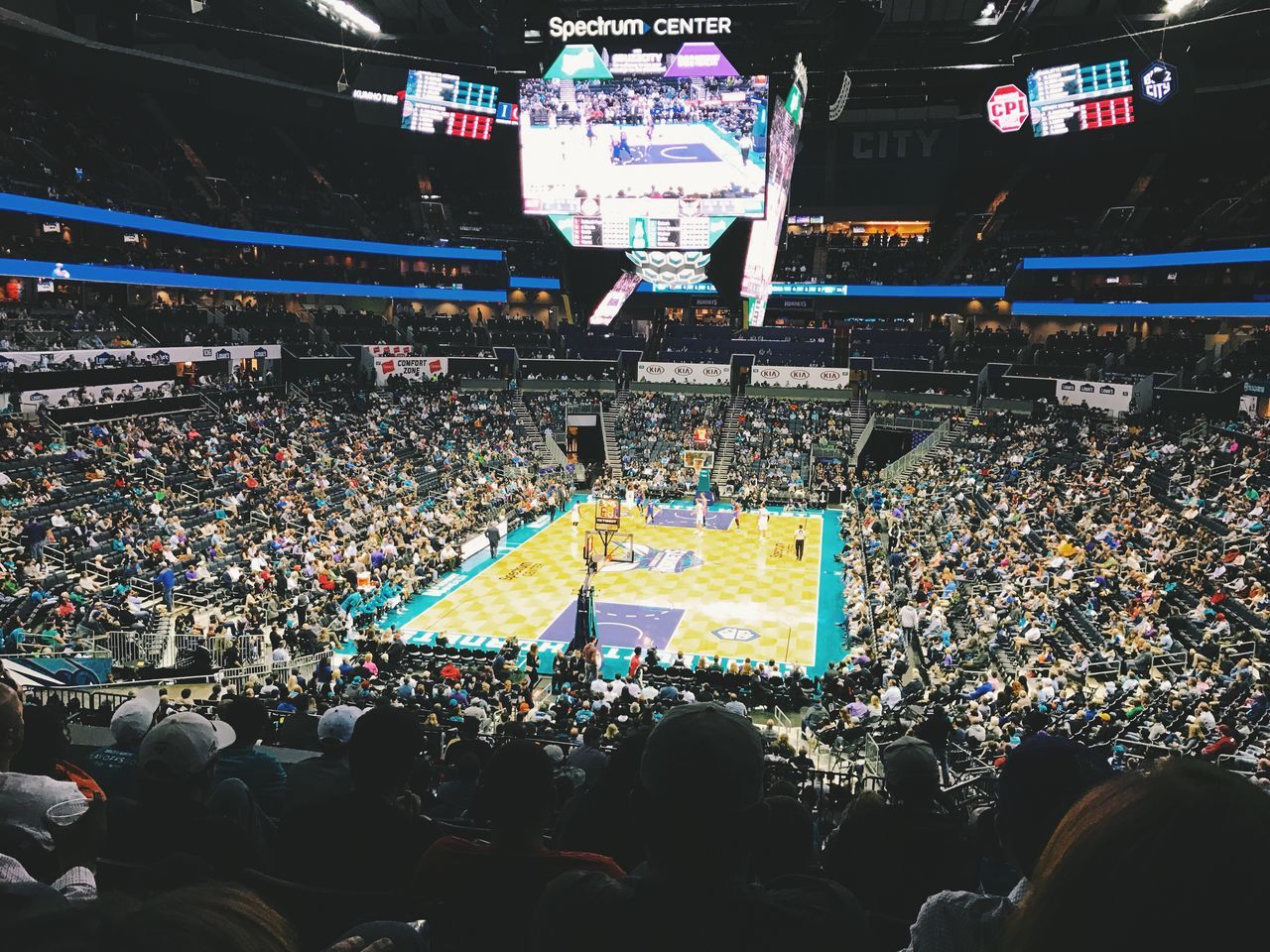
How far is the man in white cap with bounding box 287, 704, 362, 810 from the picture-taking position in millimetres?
3514

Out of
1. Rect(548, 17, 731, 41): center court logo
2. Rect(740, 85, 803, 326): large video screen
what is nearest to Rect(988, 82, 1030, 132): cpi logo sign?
Rect(740, 85, 803, 326): large video screen

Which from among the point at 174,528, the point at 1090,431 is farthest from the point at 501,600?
the point at 1090,431

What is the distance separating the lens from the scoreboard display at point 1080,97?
4113 cm

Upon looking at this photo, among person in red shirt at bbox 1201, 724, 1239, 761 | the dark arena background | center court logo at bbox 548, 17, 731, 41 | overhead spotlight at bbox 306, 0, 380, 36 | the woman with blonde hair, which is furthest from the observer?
overhead spotlight at bbox 306, 0, 380, 36

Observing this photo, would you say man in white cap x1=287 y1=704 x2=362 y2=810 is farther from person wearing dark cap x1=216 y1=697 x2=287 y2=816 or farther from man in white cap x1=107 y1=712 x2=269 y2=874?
person wearing dark cap x1=216 y1=697 x2=287 y2=816

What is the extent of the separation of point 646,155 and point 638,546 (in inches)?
567

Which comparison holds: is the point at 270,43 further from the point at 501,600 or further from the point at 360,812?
the point at 360,812


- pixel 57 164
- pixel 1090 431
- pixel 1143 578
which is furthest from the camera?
pixel 57 164

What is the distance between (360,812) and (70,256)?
1668 inches

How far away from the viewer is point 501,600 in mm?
25156

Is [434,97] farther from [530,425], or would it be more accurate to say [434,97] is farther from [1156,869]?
[1156,869]

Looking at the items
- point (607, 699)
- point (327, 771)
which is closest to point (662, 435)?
point (607, 699)

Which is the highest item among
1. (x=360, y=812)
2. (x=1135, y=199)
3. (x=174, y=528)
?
(x=1135, y=199)

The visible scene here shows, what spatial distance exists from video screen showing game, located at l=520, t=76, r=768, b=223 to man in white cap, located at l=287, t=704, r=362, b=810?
91.8ft
